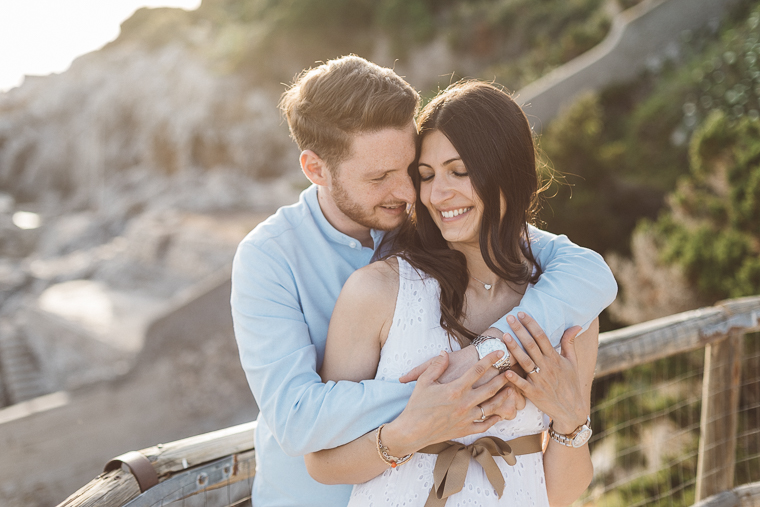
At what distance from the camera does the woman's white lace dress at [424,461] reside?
4.78ft

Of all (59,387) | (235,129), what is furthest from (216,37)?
(59,387)

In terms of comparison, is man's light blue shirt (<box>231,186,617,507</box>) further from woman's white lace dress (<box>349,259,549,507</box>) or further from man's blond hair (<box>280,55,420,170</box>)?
man's blond hair (<box>280,55,420,170</box>)

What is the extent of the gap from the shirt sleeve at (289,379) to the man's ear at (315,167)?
0.47 m

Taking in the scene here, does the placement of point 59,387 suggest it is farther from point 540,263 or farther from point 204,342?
point 540,263

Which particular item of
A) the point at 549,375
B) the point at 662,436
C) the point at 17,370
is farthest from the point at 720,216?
the point at 17,370

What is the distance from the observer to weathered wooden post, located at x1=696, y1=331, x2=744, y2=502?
246cm

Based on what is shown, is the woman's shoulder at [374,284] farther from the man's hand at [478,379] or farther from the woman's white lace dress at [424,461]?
the man's hand at [478,379]

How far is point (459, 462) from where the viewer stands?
1430 mm

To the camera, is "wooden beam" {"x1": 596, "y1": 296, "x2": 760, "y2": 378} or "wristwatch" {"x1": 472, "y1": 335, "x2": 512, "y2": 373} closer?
"wristwatch" {"x1": 472, "y1": 335, "x2": 512, "y2": 373}

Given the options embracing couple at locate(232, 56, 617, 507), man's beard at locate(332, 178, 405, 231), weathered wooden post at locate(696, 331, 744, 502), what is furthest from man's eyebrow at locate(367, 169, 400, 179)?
weathered wooden post at locate(696, 331, 744, 502)

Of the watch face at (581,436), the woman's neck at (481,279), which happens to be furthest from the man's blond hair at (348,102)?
the watch face at (581,436)

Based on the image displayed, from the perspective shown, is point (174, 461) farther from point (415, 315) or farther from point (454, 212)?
point (454, 212)

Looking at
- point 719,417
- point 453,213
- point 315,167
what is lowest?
point 719,417

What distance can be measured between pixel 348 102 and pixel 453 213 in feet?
1.96
